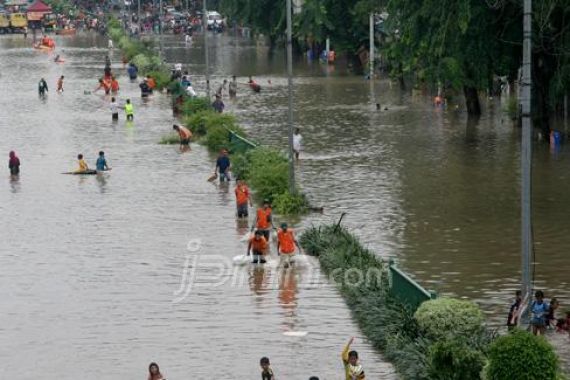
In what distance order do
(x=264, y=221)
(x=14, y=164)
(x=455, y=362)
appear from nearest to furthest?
1. (x=455, y=362)
2. (x=264, y=221)
3. (x=14, y=164)

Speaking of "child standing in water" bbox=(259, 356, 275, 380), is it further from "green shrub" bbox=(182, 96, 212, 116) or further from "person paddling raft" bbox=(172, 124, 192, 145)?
"green shrub" bbox=(182, 96, 212, 116)

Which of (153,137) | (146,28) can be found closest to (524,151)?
(153,137)

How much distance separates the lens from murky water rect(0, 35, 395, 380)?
21.2m

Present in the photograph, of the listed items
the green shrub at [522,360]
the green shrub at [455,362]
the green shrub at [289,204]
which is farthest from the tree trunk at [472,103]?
the green shrub at [522,360]

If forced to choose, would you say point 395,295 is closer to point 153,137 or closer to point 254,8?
point 153,137

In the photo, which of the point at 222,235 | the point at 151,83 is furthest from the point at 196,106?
the point at 222,235

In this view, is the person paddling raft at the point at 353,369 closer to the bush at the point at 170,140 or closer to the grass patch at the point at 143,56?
the bush at the point at 170,140

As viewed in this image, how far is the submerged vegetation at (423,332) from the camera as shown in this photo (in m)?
17.1

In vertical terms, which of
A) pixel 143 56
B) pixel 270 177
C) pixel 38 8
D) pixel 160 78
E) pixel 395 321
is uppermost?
pixel 38 8

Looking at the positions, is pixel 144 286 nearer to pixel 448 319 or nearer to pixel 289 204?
pixel 448 319

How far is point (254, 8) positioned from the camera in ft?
270

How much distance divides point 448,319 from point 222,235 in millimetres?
11478

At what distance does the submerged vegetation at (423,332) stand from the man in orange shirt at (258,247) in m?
1.21

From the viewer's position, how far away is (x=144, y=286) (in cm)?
2617
